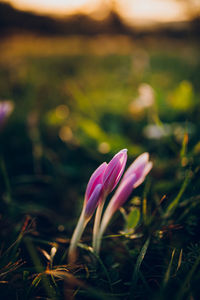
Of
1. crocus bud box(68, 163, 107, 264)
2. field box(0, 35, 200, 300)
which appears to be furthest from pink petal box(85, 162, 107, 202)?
field box(0, 35, 200, 300)

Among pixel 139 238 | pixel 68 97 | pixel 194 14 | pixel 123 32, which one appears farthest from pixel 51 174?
pixel 123 32

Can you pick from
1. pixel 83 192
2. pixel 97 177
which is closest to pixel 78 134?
pixel 83 192

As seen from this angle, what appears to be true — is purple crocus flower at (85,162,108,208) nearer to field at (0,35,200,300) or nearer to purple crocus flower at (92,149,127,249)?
purple crocus flower at (92,149,127,249)

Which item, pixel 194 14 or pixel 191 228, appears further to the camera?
pixel 194 14

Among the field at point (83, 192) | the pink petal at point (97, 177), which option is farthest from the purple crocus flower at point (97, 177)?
the field at point (83, 192)

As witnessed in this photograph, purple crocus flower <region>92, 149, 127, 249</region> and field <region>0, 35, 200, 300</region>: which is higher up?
purple crocus flower <region>92, 149, 127, 249</region>

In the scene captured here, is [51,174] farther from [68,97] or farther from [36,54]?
[36,54]

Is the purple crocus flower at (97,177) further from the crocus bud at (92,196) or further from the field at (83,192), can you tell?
the field at (83,192)

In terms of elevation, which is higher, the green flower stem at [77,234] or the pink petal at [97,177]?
the pink petal at [97,177]

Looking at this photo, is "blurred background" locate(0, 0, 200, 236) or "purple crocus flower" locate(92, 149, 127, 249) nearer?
"purple crocus flower" locate(92, 149, 127, 249)
